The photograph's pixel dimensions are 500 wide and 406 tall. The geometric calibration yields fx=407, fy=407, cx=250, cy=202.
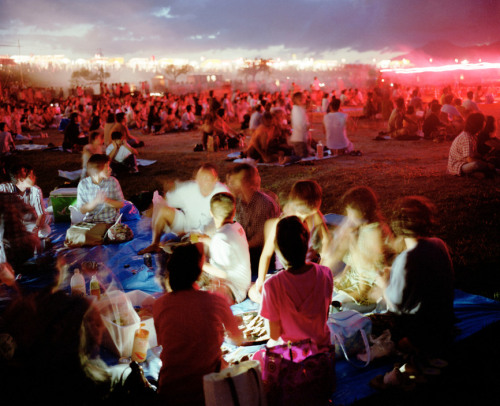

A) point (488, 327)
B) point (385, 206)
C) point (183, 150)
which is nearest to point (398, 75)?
point (183, 150)

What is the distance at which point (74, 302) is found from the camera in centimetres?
263

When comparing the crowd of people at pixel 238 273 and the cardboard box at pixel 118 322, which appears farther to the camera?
the cardboard box at pixel 118 322

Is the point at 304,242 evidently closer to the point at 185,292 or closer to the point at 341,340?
the point at 185,292

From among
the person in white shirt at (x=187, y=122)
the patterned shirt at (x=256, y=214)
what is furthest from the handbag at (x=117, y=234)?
the person in white shirt at (x=187, y=122)

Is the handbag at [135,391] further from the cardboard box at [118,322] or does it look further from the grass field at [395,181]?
the grass field at [395,181]

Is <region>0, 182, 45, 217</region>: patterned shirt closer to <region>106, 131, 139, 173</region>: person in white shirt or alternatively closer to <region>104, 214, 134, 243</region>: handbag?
<region>104, 214, 134, 243</region>: handbag

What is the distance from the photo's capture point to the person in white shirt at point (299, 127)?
10.7 meters

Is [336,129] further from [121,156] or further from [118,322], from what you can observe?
[118,322]

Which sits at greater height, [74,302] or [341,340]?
[74,302]

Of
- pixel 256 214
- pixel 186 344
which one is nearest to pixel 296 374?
pixel 186 344

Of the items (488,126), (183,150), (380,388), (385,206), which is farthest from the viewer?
(183,150)

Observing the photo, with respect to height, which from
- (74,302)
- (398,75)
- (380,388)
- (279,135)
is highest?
(398,75)

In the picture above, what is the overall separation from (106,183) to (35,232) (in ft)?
3.59

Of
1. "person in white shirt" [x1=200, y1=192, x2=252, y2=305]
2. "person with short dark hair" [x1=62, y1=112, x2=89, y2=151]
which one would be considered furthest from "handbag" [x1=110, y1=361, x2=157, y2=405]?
"person with short dark hair" [x1=62, y1=112, x2=89, y2=151]
